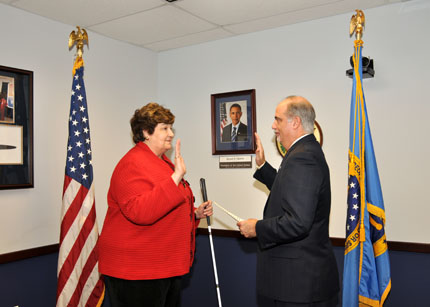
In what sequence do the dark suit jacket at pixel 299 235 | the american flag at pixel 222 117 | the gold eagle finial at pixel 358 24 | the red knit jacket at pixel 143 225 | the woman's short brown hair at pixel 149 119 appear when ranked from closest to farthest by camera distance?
1. the dark suit jacket at pixel 299 235
2. the red knit jacket at pixel 143 225
3. the woman's short brown hair at pixel 149 119
4. the gold eagle finial at pixel 358 24
5. the american flag at pixel 222 117

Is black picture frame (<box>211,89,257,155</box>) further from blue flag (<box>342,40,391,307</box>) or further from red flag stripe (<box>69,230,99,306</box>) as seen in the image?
red flag stripe (<box>69,230,99,306</box>)

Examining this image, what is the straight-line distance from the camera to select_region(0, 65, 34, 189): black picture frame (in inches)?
108

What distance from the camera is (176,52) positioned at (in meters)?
3.99

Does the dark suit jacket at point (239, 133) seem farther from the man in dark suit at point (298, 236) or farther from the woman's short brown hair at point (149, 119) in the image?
the man in dark suit at point (298, 236)

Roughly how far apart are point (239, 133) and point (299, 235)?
6.01 ft

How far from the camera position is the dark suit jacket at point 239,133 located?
3562 millimetres

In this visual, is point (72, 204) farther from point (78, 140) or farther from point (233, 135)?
point (233, 135)

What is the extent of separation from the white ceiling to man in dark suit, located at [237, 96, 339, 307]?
4.36ft

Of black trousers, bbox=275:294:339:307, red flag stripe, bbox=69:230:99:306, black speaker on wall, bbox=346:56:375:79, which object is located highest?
black speaker on wall, bbox=346:56:375:79

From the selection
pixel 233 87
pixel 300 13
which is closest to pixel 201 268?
pixel 233 87

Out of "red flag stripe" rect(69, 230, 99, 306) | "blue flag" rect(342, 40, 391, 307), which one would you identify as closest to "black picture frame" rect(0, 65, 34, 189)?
"red flag stripe" rect(69, 230, 99, 306)

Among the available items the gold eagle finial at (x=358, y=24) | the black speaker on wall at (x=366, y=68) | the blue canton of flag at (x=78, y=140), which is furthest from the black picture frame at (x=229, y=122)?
the blue canton of flag at (x=78, y=140)

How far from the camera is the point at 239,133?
11.8 feet

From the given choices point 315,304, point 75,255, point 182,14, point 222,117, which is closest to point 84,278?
point 75,255
